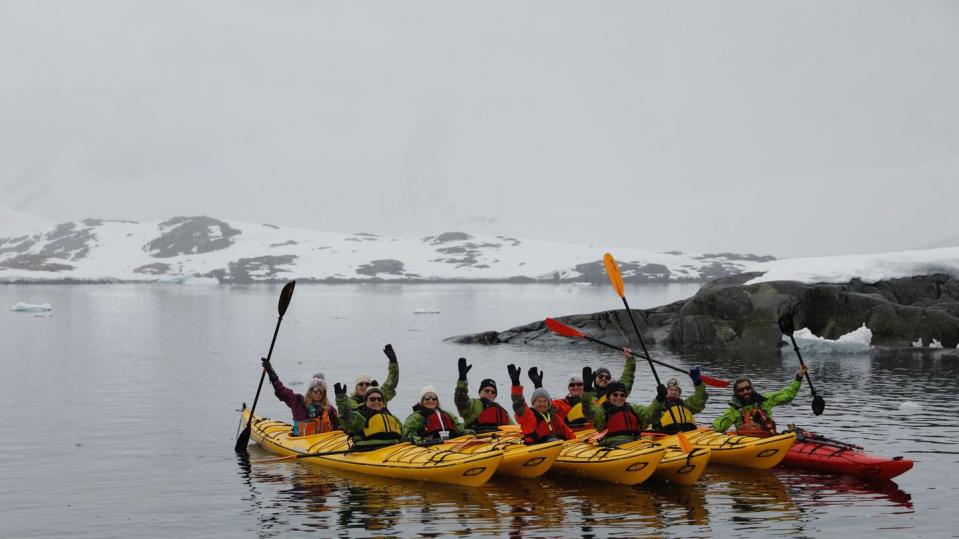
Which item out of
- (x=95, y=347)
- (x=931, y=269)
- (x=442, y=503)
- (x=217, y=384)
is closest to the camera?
(x=442, y=503)

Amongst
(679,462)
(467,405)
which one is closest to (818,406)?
Answer: (679,462)

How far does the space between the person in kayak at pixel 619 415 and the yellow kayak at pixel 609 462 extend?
40 cm

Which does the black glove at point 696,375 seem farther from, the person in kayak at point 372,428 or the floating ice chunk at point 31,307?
the floating ice chunk at point 31,307

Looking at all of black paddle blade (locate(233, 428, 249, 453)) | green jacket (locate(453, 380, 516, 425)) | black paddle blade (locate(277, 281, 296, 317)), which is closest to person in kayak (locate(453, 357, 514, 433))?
green jacket (locate(453, 380, 516, 425))

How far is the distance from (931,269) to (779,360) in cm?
1384

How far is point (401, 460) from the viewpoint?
20.8m

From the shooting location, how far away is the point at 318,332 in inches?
3236

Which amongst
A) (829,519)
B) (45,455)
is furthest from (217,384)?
(829,519)

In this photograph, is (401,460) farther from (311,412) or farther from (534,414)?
(311,412)

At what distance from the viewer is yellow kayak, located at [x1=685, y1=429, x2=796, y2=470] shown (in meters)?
20.9

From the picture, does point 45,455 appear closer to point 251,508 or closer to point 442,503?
point 251,508

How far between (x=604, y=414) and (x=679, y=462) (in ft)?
6.63

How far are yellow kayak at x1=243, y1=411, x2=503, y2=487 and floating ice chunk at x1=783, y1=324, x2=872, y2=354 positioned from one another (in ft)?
116

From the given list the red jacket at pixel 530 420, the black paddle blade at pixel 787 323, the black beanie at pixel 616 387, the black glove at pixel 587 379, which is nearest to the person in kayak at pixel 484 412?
the red jacket at pixel 530 420
